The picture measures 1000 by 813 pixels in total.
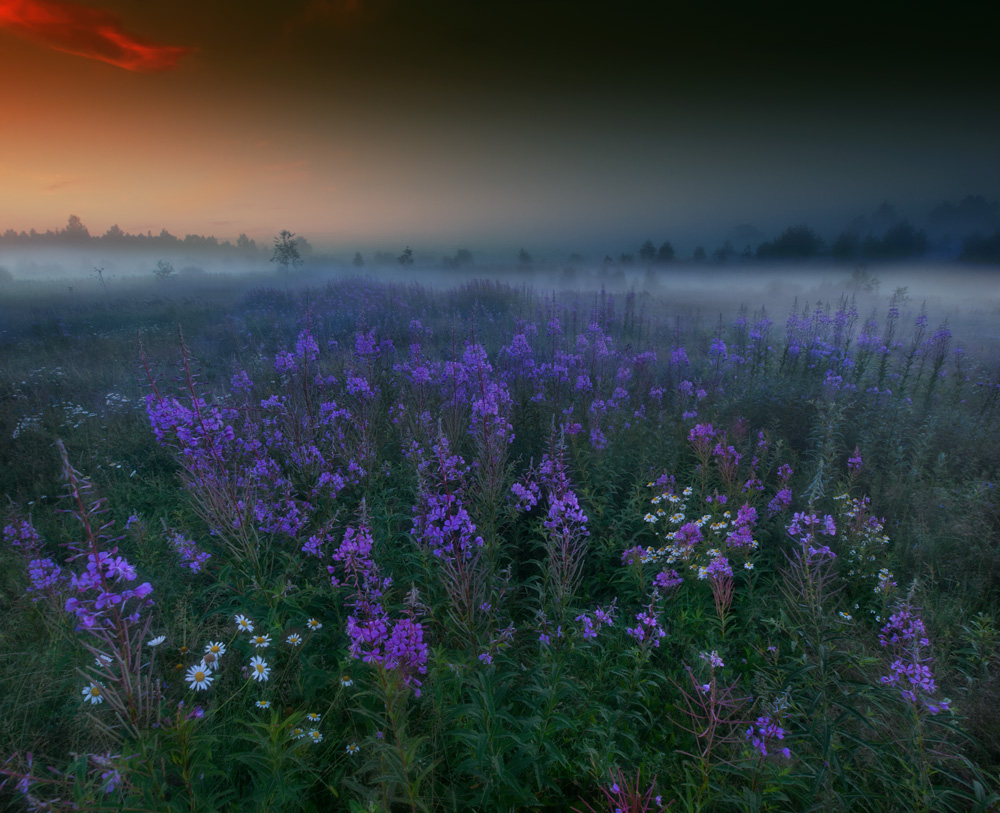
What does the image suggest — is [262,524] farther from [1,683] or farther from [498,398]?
[498,398]

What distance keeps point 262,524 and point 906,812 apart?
3.91 meters

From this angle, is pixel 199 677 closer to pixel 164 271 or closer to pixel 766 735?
pixel 766 735

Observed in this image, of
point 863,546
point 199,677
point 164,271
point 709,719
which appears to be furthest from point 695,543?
point 164,271

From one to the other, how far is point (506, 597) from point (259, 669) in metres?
1.66

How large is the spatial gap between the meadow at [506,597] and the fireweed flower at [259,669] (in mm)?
19

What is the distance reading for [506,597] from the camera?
3.23 meters

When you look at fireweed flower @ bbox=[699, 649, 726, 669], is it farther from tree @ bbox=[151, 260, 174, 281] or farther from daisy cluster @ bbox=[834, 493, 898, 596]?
tree @ bbox=[151, 260, 174, 281]

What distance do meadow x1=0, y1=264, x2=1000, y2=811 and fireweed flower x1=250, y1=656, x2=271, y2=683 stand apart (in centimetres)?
2

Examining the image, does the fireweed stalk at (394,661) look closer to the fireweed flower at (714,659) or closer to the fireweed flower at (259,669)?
the fireweed flower at (259,669)

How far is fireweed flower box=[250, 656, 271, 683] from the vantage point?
2156 millimetres

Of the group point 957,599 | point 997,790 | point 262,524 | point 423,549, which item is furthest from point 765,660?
point 262,524

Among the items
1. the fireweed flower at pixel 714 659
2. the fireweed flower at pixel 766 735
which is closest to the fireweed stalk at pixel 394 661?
the fireweed flower at pixel 714 659

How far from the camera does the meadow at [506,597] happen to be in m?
1.68

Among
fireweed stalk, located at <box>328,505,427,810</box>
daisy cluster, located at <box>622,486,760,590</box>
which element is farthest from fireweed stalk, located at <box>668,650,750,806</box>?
fireweed stalk, located at <box>328,505,427,810</box>
